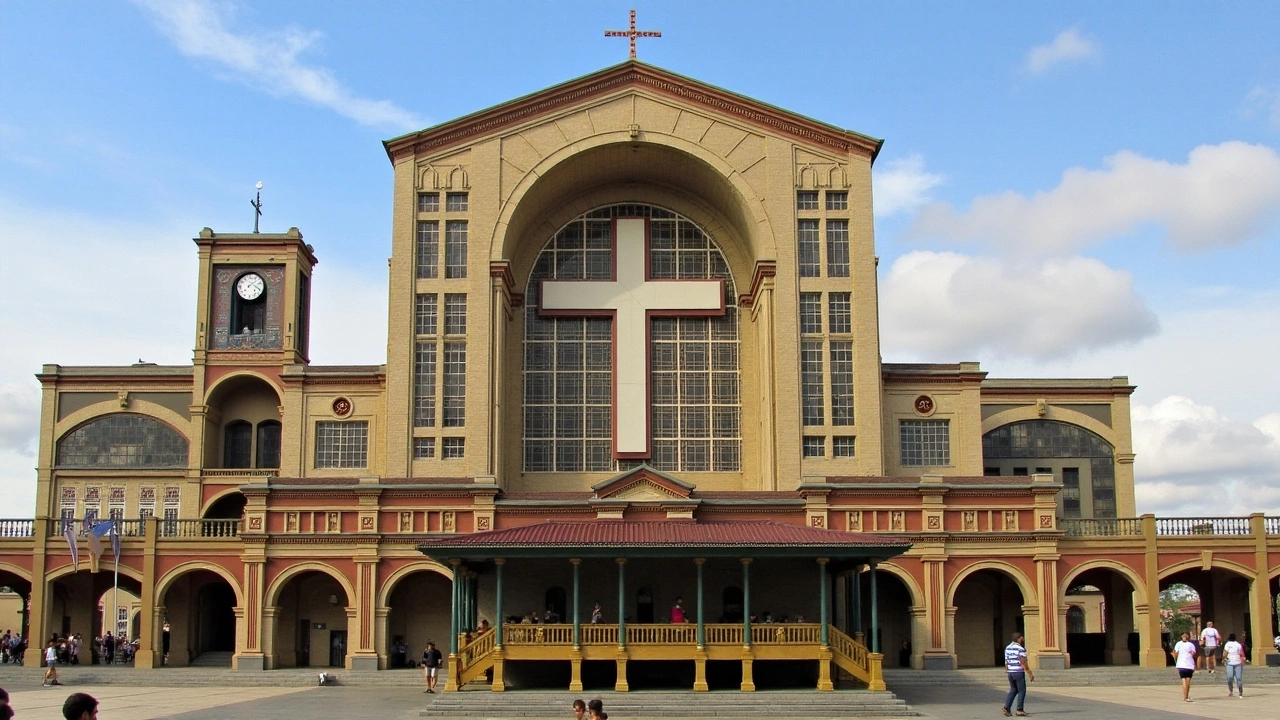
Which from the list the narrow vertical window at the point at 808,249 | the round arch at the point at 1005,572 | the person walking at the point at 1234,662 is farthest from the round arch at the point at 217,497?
the person walking at the point at 1234,662

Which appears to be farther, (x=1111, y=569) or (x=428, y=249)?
(x=428, y=249)

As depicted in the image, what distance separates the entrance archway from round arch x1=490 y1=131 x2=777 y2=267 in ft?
48.2

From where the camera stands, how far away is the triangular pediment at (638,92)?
181ft

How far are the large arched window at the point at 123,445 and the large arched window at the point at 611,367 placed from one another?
18.3 meters

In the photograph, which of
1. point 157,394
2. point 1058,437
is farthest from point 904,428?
point 157,394

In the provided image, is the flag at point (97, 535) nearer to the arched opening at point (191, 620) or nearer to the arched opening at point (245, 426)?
the arched opening at point (191, 620)

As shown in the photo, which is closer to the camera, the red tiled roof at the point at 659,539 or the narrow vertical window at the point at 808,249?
the red tiled roof at the point at 659,539

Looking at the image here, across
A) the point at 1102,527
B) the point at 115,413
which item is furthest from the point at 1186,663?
the point at 115,413

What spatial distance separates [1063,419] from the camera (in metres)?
61.7

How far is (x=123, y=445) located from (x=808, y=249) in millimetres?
33162

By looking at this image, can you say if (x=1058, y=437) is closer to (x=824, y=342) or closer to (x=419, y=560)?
(x=824, y=342)

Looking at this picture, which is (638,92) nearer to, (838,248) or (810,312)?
(838,248)

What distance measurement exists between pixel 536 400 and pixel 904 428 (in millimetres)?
15644

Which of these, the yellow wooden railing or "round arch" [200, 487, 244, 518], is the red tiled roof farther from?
"round arch" [200, 487, 244, 518]
